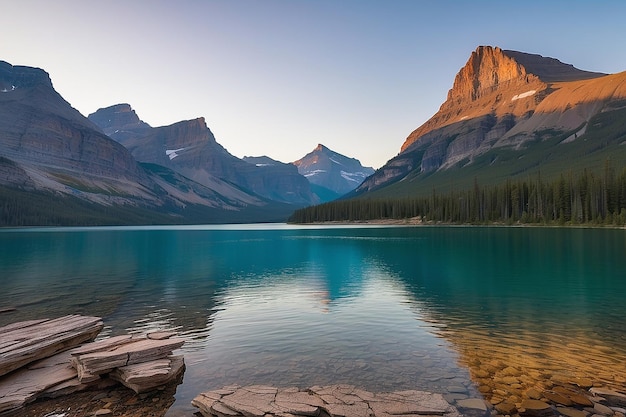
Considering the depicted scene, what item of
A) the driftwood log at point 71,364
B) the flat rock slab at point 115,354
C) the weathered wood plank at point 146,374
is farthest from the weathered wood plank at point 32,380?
the weathered wood plank at point 146,374

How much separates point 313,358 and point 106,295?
30783mm

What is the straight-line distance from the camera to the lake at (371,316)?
19453mm

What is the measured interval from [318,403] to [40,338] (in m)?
15.7

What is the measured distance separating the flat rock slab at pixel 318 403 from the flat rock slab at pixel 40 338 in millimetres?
9596

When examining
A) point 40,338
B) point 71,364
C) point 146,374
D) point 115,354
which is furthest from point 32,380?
point 146,374

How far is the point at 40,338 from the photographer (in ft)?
67.9

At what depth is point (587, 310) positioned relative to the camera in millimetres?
32625

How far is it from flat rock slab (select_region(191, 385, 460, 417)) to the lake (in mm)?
2025

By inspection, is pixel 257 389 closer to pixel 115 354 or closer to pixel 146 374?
pixel 146 374

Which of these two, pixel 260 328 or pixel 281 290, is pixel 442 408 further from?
pixel 281 290

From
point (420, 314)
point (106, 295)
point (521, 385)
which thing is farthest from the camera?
point (106, 295)

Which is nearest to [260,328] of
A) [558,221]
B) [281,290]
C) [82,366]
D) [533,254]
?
[82,366]

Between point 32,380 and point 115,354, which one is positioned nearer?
point 32,380

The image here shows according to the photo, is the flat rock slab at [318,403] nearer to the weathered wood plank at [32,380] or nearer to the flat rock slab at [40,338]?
the weathered wood plank at [32,380]
